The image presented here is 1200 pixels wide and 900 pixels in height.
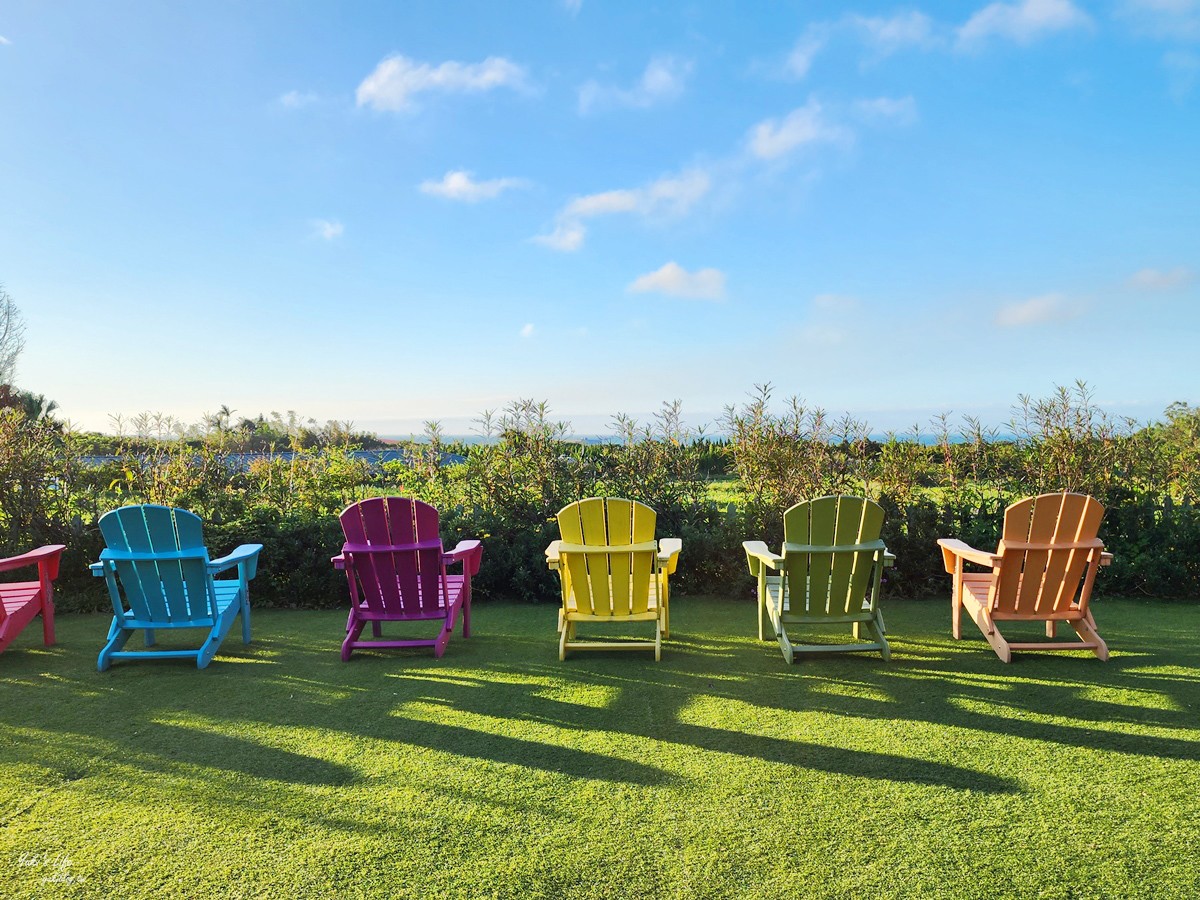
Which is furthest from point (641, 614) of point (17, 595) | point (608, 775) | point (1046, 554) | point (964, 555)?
point (17, 595)

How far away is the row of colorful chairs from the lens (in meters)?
4.15

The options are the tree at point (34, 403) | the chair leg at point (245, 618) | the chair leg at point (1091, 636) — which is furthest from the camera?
the tree at point (34, 403)

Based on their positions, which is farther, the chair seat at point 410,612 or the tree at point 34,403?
the tree at point 34,403

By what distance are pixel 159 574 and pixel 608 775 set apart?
3.01 m

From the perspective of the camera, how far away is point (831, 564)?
419 centimetres

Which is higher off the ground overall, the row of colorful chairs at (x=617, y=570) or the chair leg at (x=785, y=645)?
the row of colorful chairs at (x=617, y=570)

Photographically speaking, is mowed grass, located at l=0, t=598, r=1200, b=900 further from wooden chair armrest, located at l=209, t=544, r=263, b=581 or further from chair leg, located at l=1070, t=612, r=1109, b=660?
wooden chair armrest, located at l=209, t=544, r=263, b=581

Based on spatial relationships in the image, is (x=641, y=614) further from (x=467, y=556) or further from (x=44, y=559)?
(x=44, y=559)

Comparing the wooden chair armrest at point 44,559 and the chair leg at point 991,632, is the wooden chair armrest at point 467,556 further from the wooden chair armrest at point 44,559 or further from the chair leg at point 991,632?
the chair leg at point 991,632

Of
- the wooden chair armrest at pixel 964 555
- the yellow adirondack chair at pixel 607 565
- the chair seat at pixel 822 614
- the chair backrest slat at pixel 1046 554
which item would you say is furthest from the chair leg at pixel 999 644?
the yellow adirondack chair at pixel 607 565

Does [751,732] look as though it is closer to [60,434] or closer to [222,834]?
[222,834]

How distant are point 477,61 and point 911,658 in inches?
281

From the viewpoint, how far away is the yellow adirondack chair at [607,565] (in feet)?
14.1

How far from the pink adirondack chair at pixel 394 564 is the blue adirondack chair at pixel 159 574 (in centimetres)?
76
